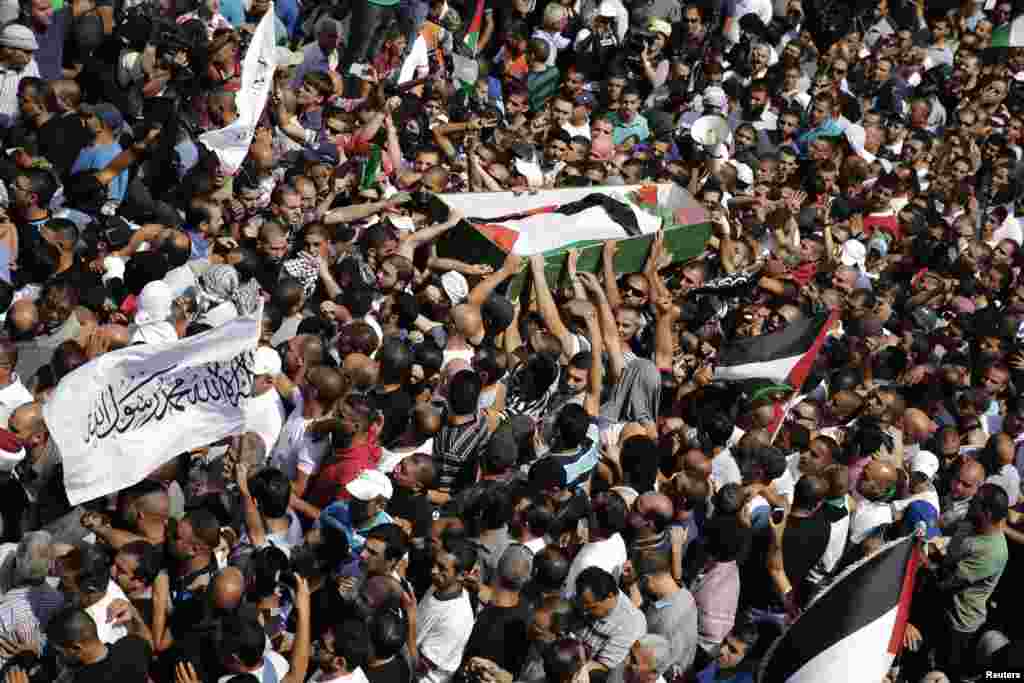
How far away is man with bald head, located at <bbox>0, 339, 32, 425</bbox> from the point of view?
7.39 meters

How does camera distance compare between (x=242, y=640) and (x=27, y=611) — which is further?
(x=27, y=611)

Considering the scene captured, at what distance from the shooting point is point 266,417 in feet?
26.3

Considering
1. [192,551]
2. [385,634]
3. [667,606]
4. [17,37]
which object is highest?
[17,37]

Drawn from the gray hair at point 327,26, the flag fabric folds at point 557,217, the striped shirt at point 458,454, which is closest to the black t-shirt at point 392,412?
the striped shirt at point 458,454

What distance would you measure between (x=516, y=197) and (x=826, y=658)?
16.8 feet

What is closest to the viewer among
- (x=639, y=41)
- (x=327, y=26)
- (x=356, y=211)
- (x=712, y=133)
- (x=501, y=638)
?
(x=501, y=638)

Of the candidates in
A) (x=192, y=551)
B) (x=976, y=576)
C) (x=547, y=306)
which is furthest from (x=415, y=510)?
(x=976, y=576)

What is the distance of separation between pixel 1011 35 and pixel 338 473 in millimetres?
12442

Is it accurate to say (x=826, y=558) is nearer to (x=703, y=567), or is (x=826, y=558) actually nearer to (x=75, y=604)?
(x=703, y=567)

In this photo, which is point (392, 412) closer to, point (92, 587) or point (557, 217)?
point (92, 587)

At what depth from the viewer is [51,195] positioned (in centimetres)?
905

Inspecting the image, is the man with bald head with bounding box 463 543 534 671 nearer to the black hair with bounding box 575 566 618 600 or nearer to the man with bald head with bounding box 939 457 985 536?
the black hair with bounding box 575 566 618 600

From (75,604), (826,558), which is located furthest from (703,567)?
(75,604)

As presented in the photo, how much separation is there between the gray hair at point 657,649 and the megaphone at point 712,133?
686cm
